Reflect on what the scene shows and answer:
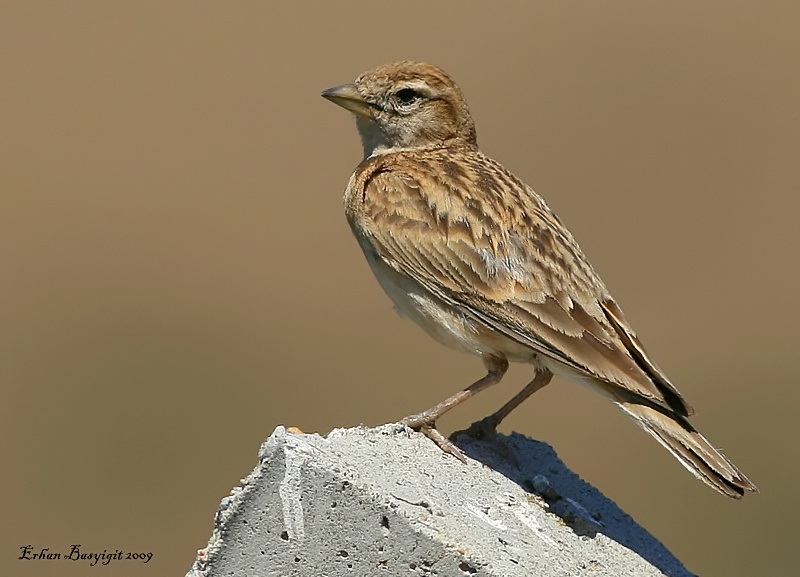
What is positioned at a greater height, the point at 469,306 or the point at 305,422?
the point at 469,306

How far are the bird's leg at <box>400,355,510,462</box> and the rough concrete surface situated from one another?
1.55ft

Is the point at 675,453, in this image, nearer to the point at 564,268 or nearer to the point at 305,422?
the point at 564,268

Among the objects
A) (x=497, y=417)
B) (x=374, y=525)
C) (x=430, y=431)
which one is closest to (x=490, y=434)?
(x=497, y=417)

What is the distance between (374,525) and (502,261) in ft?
7.39

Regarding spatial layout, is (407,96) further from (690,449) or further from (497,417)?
(690,449)

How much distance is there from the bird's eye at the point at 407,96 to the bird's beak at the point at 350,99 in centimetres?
16

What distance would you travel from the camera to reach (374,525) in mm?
5164

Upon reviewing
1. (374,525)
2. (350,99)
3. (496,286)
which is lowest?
(374,525)

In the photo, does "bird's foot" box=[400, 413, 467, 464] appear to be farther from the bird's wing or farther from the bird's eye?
the bird's eye

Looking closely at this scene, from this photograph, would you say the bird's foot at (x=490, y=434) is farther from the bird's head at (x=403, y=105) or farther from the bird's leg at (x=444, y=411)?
the bird's head at (x=403, y=105)

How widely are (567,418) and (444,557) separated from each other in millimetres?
9578

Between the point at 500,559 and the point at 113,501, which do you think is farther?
the point at 113,501

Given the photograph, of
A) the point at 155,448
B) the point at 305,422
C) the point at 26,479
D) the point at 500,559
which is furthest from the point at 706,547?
the point at 500,559

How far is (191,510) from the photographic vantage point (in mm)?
13664
